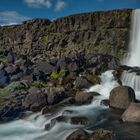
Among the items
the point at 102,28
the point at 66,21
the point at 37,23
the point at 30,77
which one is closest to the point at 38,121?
the point at 30,77

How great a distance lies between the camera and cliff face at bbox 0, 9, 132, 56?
55844 millimetres

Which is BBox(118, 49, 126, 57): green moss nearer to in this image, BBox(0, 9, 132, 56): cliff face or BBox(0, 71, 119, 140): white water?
BBox(0, 9, 132, 56): cliff face

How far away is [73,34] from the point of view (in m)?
62.7

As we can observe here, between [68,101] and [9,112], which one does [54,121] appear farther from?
[68,101]

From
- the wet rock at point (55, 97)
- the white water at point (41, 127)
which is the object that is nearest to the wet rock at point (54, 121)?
the white water at point (41, 127)

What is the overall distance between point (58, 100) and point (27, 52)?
43.9m

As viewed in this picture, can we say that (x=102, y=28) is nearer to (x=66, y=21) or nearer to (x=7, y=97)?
(x=66, y=21)

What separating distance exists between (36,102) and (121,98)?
29.4 feet

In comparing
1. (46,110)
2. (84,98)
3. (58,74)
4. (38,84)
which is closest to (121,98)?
(84,98)

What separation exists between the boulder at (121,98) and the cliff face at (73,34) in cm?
2770

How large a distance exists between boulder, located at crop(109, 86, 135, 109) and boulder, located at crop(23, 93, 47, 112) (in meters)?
7.16

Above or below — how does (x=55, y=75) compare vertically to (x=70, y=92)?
above

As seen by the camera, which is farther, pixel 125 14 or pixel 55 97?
pixel 125 14

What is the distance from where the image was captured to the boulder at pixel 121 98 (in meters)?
28.0
